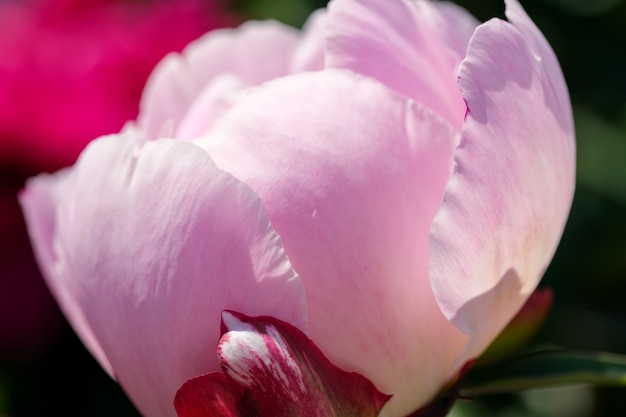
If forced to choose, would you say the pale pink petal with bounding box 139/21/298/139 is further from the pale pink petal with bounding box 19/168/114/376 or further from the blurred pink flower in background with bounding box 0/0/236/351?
the blurred pink flower in background with bounding box 0/0/236/351

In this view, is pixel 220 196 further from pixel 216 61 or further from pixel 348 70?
pixel 216 61

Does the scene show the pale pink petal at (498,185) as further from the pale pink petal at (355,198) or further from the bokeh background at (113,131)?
the bokeh background at (113,131)

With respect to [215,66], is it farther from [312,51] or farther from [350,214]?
[350,214]

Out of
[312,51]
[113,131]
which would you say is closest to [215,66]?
[312,51]

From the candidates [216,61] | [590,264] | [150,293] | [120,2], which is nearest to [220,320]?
[150,293]

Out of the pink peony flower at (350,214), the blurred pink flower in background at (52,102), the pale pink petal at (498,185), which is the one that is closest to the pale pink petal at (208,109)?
the pink peony flower at (350,214)

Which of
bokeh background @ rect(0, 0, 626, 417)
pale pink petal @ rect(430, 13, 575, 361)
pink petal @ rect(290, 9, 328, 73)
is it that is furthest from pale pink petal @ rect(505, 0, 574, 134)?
bokeh background @ rect(0, 0, 626, 417)
